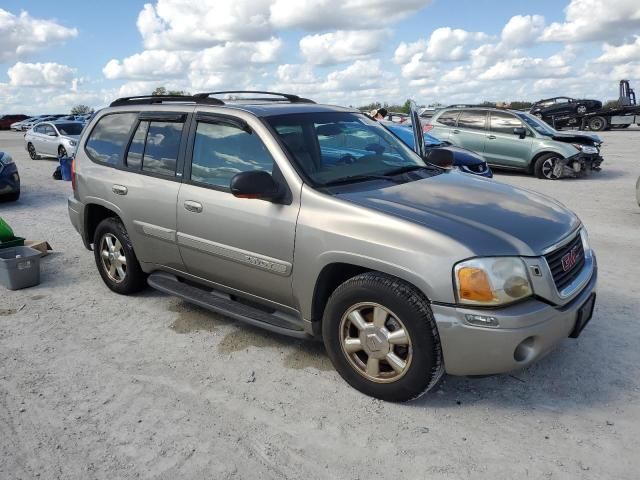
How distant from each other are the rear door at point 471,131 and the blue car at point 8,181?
987cm

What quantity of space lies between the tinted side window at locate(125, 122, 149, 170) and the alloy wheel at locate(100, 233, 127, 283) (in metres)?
0.77

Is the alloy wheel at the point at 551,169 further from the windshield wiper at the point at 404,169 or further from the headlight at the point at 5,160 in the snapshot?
the headlight at the point at 5,160

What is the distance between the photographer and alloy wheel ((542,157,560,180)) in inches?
514

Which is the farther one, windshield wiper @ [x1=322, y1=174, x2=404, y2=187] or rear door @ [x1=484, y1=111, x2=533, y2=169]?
rear door @ [x1=484, y1=111, x2=533, y2=169]

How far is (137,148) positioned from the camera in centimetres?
490

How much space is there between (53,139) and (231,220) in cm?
1694

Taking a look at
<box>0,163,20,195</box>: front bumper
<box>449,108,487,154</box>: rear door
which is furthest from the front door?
<box>449,108,487,154</box>: rear door

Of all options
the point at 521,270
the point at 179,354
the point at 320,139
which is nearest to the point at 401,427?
the point at 521,270

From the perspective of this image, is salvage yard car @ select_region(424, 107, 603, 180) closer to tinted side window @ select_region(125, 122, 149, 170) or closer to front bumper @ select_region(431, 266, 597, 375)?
tinted side window @ select_region(125, 122, 149, 170)

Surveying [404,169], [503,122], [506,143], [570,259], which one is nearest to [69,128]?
[503,122]

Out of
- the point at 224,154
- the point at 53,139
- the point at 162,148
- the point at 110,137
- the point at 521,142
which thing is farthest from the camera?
the point at 53,139

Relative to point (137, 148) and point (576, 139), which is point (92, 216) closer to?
point (137, 148)

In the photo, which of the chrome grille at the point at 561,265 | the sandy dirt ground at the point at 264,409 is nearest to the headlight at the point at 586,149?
the sandy dirt ground at the point at 264,409

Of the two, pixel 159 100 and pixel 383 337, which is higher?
pixel 159 100
